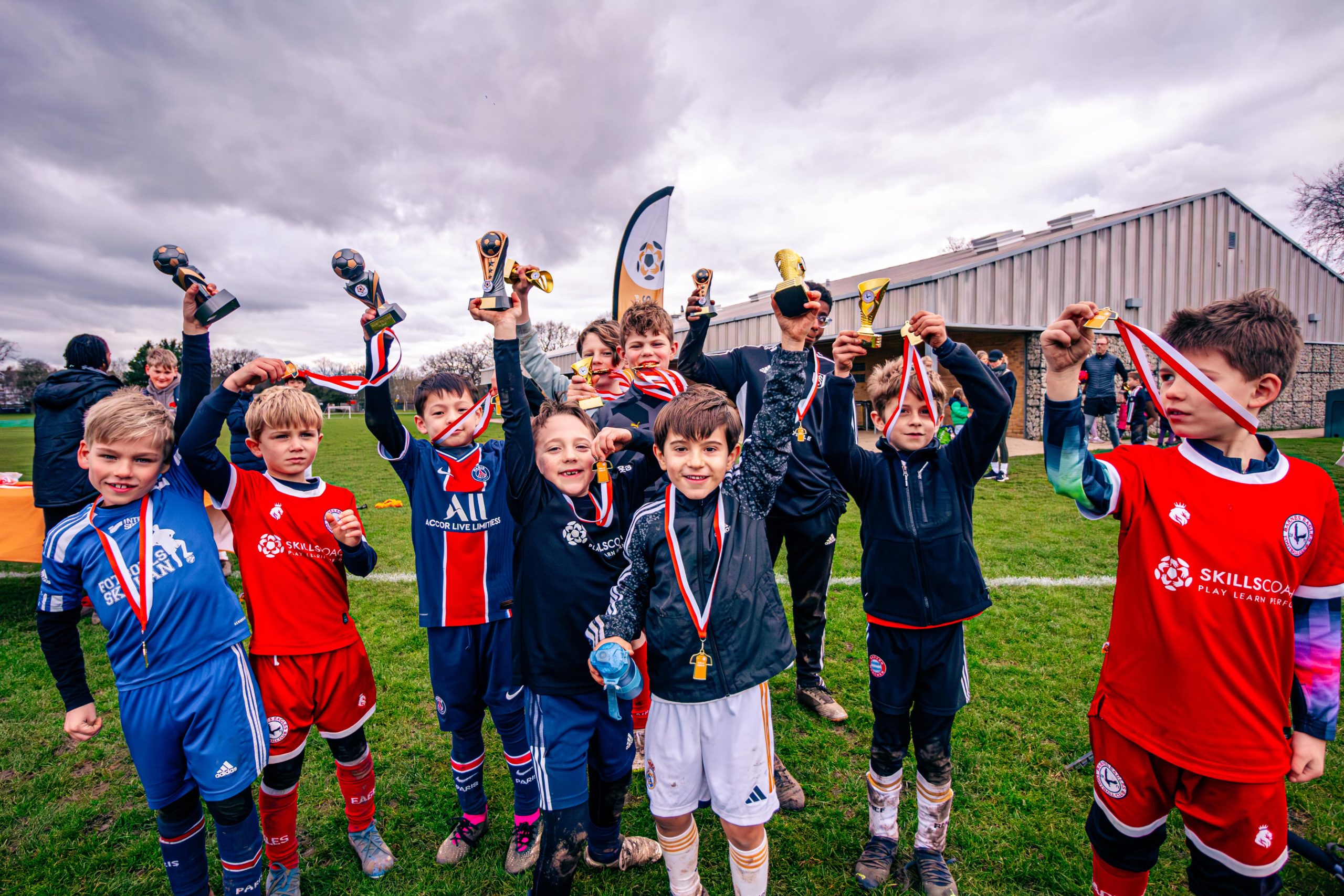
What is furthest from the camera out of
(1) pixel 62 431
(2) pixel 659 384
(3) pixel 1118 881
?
(1) pixel 62 431

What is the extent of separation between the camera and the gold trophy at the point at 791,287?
2.12 metres

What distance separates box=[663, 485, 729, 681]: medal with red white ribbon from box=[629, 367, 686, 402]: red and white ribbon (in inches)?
40.9

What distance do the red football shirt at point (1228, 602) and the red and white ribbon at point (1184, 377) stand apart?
154 millimetres

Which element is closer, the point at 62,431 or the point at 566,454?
the point at 566,454

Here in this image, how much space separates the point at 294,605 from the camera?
2494mm

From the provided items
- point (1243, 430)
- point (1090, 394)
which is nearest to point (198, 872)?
point (1243, 430)

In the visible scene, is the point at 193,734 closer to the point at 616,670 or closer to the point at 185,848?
the point at 185,848

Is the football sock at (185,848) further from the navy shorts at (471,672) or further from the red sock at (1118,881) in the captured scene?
the red sock at (1118,881)

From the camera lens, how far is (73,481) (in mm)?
4828

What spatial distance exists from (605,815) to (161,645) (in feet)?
5.81

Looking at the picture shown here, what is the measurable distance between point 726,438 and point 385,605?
4.98 m

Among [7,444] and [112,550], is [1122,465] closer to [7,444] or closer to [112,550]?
[112,550]

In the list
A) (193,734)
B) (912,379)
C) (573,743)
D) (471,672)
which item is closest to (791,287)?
(912,379)

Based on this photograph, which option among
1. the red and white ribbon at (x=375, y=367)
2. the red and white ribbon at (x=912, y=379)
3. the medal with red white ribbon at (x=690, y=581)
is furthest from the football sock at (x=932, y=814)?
the red and white ribbon at (x=375, y=367)
